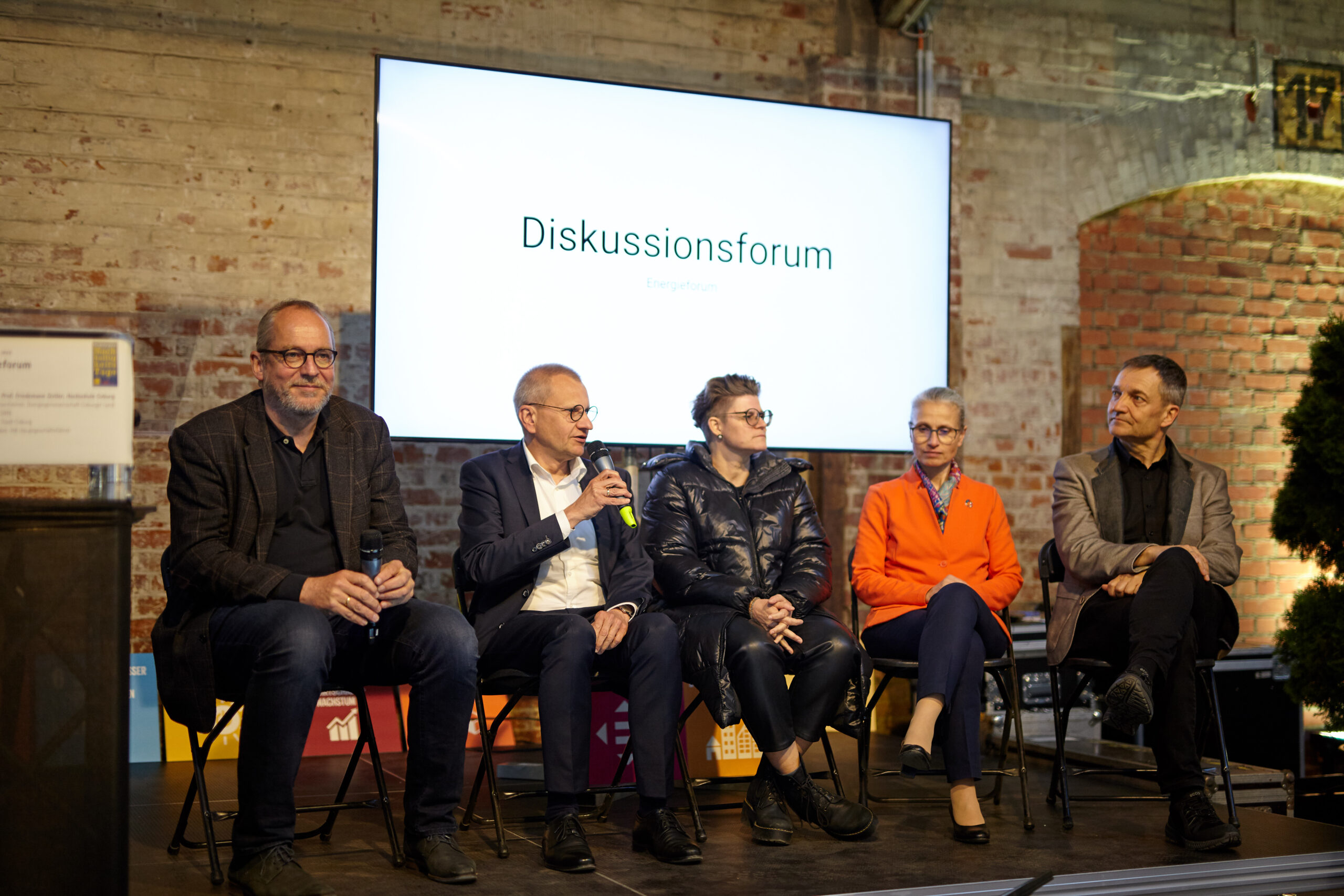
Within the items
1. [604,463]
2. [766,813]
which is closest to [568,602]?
[604,463]

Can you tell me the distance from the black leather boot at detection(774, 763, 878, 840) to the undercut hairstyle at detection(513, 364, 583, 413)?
1.20 meters

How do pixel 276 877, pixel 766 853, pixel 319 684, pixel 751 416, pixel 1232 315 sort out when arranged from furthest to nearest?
pixel 1232 315, pixel 751 416, pixel 766 853, pixel 319 684, pixel 276 877

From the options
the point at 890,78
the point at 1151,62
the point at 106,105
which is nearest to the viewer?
the point at 106,105

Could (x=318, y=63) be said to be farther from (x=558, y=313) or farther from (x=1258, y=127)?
(x=1258, y=127)

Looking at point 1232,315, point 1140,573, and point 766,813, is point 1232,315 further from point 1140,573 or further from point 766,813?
point 766,813

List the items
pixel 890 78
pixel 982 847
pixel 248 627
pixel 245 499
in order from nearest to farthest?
pixel 248 627 → pixel 245 499 → pixel 982 847 → pixel 890 78

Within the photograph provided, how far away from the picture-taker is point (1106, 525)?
145 inches

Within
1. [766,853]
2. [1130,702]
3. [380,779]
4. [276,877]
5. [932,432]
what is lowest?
[766,853]

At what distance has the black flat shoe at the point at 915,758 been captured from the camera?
3082 millimetres

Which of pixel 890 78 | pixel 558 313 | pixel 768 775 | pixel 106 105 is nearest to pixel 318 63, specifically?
pixel 106 105

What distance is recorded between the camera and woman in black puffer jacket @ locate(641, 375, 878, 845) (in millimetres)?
3193

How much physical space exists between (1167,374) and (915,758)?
58.8 inches

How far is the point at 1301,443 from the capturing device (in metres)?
4.27

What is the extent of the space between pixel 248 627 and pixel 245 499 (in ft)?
1.11
